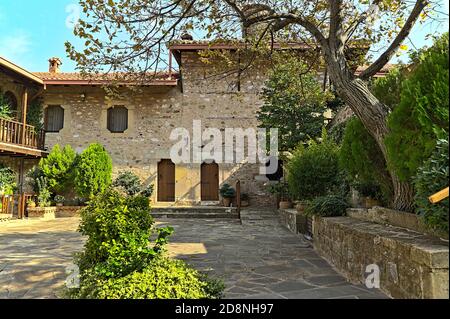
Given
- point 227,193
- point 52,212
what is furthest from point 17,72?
point 227,193

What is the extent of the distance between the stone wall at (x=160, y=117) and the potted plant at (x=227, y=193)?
0.47 meters

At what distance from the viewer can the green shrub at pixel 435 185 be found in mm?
2289

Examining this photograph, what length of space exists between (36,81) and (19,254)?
9.49 m

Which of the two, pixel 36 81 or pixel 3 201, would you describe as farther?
pixel 36 81

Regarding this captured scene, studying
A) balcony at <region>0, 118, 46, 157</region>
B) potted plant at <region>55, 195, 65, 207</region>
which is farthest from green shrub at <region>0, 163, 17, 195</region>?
potted plant at <region>55, 195, 65, 207</region>

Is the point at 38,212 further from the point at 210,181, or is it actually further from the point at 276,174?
the point at 276,174

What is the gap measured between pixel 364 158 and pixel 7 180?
13515mm

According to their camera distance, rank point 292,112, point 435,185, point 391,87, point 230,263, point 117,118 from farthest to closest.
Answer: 1. point 117,118
2. point 292,112
3. point 230,263
4. point 391,87
5. point 435,185

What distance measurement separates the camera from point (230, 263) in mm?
4652

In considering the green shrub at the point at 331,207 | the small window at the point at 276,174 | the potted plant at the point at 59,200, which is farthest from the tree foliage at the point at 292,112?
the potted plant at the point at 59,200
